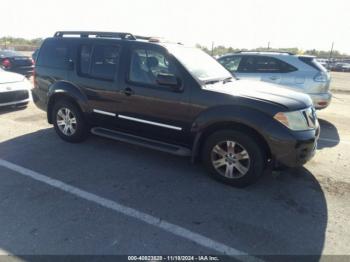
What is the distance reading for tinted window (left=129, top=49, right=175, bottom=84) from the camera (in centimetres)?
421

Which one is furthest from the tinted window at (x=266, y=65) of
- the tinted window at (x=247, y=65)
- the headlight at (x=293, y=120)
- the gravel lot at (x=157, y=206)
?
the headlight at (x=293, y=120)

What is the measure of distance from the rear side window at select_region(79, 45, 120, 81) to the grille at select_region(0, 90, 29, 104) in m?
3.44

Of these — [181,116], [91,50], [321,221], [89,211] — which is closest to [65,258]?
[89,211]

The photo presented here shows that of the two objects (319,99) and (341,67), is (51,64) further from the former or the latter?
(341,67)

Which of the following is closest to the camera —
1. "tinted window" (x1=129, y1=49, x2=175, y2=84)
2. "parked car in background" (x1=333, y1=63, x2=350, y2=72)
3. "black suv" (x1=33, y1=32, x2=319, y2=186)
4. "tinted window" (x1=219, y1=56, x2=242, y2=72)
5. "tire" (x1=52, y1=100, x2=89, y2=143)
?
"black suv" (x1=33, y1=32, x2=319, y2=186)

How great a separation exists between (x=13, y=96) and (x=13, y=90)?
0.49 ft

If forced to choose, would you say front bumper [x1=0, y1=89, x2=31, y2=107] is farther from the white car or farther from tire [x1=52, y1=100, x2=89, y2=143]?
tire [x1=52, y1=100, x2=89, y2=143]

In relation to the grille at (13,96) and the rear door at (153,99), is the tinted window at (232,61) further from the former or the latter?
the grille at (13,96)

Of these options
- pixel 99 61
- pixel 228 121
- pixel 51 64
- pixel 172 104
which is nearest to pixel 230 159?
pixel 228 121

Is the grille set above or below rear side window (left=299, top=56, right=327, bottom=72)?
below

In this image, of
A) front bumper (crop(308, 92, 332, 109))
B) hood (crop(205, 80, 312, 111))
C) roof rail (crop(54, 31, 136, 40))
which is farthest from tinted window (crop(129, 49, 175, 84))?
front bumper (crop(308, 92, 332, 109))

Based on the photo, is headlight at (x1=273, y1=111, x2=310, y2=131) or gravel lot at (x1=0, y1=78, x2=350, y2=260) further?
headlight at (x1=273, y1=111, x2=310, y2=131)

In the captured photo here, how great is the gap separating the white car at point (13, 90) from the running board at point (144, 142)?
3.70 metres

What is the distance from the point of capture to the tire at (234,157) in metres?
3.66
